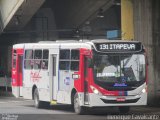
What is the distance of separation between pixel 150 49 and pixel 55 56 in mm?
5266

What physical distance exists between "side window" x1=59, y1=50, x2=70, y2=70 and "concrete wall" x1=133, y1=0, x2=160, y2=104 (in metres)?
5.19

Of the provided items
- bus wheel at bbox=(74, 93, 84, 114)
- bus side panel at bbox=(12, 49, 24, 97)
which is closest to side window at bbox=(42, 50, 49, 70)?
bus side panel at bbox=(12, 49, 24, 97)

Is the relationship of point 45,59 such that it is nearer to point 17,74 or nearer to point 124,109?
point 17,74

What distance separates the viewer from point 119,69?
73.3ft

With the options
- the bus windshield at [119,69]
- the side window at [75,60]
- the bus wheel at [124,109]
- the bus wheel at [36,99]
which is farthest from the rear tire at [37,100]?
the bus windshield at [119,69]

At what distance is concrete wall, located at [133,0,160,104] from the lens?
2797 cm

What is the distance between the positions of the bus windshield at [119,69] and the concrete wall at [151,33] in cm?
528

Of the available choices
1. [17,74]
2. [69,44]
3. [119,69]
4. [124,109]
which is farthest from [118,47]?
[17,74]

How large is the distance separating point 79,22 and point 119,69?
92.8 feet

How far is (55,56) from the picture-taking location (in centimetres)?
2533

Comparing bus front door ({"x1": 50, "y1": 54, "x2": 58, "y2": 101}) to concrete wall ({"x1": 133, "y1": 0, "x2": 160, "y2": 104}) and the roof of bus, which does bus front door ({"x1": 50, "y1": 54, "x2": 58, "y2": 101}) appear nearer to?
the roof of bus

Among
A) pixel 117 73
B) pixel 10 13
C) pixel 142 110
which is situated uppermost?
pixel 10 13

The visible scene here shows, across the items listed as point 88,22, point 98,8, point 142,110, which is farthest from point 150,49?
point 88,22

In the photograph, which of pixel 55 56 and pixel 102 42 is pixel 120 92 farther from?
pixel 55 56
